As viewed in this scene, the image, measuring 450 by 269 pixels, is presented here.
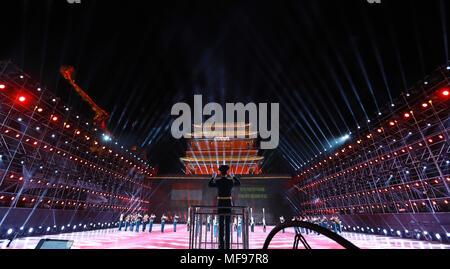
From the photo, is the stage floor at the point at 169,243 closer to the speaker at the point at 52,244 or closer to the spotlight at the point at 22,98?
the speaker at the point at 52,244

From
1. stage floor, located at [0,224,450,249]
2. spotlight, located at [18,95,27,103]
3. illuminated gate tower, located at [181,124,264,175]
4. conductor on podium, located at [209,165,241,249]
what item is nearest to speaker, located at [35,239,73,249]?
conductor on podium, located at [209,165,241,249]

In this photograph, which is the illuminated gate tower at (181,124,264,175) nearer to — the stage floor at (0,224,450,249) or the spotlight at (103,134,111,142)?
the spotlight at (103,134,111,142)

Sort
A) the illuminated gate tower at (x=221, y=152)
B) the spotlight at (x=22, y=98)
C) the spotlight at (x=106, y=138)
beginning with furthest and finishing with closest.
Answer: the illuminated gate tower at (x=221, y=152) → the spotlight at (x=106, y=138) → the spotlight at (x=22, y=98)

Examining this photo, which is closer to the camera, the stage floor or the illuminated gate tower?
the stage floor

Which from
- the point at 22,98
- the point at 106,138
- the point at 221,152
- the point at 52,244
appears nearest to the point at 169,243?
the point at 52,244

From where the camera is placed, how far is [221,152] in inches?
1336

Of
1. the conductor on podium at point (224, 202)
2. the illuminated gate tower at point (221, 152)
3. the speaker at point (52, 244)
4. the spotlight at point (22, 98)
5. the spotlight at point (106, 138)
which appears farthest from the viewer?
the illuminated gate tower at point (221, 152)

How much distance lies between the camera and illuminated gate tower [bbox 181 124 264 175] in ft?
104

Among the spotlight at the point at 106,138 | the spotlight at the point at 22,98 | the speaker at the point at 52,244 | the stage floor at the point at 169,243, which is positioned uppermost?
the spotlight at the point at 22,98

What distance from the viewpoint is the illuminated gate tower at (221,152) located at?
31703mm

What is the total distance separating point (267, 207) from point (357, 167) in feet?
40.0

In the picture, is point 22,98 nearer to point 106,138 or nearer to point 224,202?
point 106,138

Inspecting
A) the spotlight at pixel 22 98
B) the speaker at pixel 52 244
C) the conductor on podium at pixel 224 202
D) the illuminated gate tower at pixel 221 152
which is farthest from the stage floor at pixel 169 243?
the illuminated gate tower at pixel 221 152
